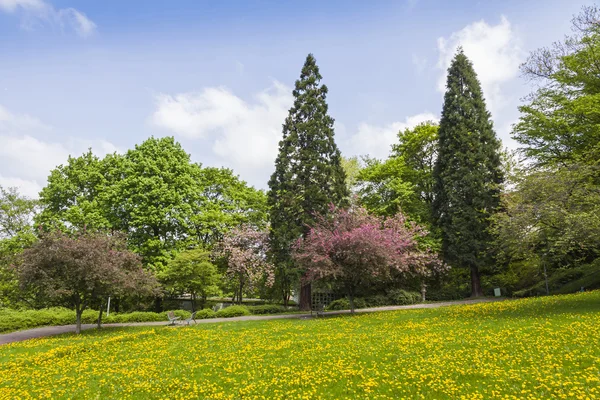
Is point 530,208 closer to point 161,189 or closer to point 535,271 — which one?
point 535,271

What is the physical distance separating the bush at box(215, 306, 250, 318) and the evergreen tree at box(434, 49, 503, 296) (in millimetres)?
17817

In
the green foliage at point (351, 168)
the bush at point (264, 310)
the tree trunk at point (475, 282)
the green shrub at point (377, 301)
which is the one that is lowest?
the bush at point (264, 310)

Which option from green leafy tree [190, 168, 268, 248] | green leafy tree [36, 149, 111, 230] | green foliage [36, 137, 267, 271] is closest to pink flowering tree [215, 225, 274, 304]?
green leafy tree [190, 168, 268, 248]

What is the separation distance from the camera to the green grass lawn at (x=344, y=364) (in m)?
7.27

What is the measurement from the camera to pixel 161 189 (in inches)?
1213

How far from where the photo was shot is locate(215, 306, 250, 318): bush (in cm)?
2578

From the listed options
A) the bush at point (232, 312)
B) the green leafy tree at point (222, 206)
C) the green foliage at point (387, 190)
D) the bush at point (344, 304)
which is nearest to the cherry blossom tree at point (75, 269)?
the bush at point (232, 312)

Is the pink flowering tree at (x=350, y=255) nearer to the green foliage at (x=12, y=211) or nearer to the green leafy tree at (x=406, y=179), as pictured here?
the green leafy tree at (x=406, y=179)

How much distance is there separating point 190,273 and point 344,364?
20.3m

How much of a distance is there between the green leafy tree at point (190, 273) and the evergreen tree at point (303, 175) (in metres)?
5.30

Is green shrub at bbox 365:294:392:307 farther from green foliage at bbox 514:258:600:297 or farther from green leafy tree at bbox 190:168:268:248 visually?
green leafy tree at bbox 190:168:268:248

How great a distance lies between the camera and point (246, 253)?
3216cm

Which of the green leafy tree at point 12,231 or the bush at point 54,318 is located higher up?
the green leafy tree at point 12,231

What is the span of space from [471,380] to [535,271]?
26.3 metres
